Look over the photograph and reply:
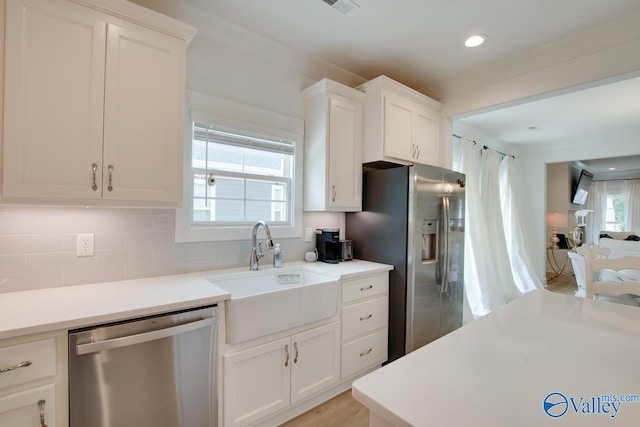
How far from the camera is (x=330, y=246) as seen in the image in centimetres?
256

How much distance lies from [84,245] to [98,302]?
492mm

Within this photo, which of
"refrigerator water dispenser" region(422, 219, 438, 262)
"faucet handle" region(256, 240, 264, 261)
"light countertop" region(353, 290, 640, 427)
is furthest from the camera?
"refrigerator water dispenser" region(422, 219, 438, 262)

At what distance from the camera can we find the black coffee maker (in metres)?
2.55

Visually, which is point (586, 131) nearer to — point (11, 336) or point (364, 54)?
point (364, 54)

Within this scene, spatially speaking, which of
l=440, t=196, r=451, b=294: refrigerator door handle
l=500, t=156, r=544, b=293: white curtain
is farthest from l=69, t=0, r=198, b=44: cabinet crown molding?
l=500, t=156, r=544, b=293: white curtain

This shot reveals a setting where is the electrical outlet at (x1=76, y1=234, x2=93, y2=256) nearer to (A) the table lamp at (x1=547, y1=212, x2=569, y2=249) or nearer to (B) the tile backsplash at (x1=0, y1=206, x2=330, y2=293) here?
(B) the tile backsplash at (x1=0, y1=206, x2=330, y2=293)

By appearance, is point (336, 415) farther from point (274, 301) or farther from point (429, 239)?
point (429, 239)

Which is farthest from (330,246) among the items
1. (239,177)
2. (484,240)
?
(484,240)

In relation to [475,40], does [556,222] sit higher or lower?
lower

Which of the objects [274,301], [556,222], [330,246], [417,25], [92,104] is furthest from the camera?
[556,222]

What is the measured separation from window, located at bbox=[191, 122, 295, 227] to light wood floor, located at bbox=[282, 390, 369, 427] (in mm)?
1350

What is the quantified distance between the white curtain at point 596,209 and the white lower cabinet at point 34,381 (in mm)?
10085

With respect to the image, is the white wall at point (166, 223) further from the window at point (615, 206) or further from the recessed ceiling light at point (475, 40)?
the window at point (615, 206)

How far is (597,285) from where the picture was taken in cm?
169
